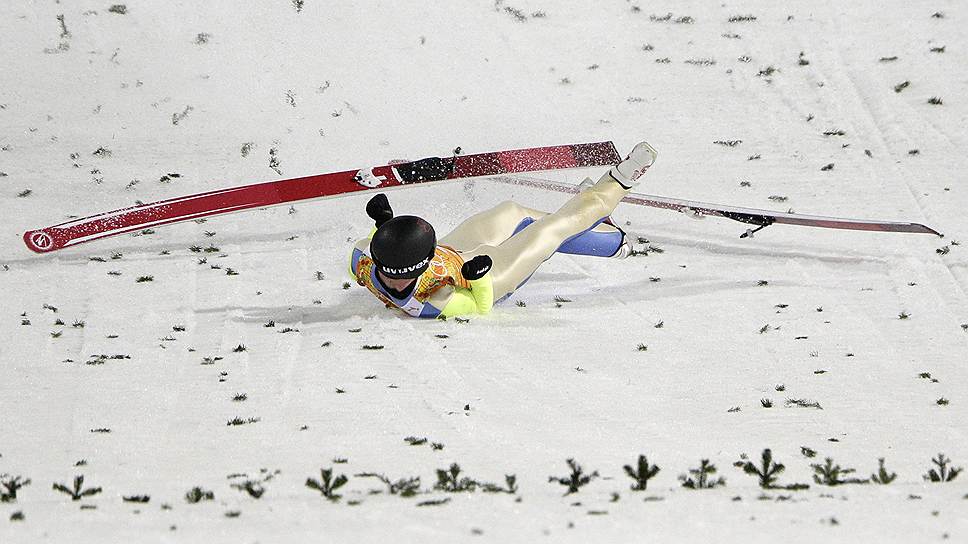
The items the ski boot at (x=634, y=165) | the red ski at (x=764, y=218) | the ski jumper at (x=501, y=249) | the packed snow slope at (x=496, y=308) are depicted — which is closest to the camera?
the packed snow slope at (x=496, y=308)

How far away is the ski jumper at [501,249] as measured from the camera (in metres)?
6.50

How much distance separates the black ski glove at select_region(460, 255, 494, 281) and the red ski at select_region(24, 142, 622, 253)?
52.2 inches

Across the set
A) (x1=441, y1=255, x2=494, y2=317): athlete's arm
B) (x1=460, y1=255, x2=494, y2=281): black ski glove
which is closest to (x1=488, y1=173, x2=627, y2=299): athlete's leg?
(x1=441, y1=255, x2=494, y2=317): athlete's arm

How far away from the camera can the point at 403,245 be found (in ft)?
20.0

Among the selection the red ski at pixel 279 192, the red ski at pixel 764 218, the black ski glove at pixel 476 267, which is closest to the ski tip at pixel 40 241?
the red ski at pixel 279 192

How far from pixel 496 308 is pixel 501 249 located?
377mm

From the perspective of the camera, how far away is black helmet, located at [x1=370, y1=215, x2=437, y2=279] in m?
6.09

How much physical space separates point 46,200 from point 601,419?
5.66m

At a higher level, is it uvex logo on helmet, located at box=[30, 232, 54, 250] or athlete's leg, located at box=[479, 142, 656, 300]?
athlete's leg, located at box=[479, 142, 656, 300]

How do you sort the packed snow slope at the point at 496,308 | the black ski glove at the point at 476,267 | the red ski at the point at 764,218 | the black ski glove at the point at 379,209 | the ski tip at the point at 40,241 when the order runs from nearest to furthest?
the packed snow slope at the point at 496,308, the black ski glove at the point at 476,267, the black ski glove at the point at 379,209, the ski tip at the point at 40,241, the red ski at the point at 764,218

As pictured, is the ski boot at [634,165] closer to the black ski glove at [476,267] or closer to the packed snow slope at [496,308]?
the packed snow slope at [496,308]

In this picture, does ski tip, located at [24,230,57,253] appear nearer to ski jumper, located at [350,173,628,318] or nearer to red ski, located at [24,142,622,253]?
red ski, located at [24,142,622,253]

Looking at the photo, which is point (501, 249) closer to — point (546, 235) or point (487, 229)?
point (546, 235)

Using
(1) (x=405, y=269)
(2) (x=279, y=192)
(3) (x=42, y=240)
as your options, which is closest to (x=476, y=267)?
(1) (x=405, y=269)
